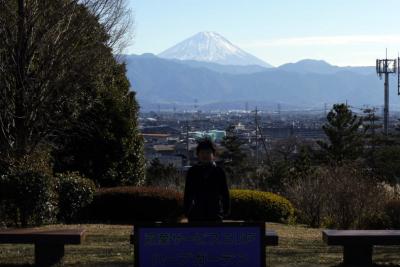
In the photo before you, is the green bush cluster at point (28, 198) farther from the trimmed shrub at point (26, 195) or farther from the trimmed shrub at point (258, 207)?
the trimmed shrub at point (258, 207)

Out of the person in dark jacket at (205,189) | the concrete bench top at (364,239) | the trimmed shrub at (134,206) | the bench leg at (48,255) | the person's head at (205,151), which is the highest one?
the person's head at (205,151)

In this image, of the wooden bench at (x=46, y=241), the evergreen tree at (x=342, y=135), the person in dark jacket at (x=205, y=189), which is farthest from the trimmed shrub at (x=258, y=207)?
the evergreen tree at (x=342, y=135)

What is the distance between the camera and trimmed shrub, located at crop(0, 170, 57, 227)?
599 inches

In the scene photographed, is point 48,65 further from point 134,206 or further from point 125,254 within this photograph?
point 125,254

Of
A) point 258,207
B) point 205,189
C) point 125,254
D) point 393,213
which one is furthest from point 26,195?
point 393,213

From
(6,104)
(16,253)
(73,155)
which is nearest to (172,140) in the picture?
(73,155)

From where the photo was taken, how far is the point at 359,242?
995cm

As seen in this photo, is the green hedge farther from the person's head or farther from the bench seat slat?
the person's head

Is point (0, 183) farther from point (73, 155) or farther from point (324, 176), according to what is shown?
point (324, 176)

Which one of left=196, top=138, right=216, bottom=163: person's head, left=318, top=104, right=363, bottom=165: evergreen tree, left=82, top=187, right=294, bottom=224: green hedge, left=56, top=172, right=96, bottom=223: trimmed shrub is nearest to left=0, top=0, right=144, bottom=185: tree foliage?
left=56, top=172, right=96, bottom=223: trimmed shrub

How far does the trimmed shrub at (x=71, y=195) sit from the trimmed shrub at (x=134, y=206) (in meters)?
0.85

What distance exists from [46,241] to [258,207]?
1088cm

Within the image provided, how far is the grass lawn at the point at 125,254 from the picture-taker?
10250 mm

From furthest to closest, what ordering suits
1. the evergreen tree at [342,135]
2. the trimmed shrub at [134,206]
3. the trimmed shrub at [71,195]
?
the evergreen tree at [342,135]
the trimmed shrub at [134,206]
the trimmed shrub at [71,195]
